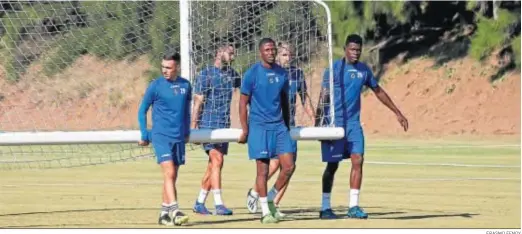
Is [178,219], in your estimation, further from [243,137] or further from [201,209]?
[201,209]

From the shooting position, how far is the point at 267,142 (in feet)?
47.1

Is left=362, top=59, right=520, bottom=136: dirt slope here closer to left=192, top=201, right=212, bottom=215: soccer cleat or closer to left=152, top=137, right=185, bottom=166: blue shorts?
left=192, top=201, right=212, bottom=215: soccer cleat

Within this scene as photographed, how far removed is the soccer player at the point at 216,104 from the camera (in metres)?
15.6

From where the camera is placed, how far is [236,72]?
16.1 m

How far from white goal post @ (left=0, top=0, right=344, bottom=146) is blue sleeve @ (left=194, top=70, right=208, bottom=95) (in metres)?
0.20

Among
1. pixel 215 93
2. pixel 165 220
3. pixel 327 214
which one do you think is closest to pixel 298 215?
pixel 327 214

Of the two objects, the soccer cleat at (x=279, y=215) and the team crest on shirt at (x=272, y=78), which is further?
the soccer cleat at (x=279, y=215)

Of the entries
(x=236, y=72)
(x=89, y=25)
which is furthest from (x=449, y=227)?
(x=89, y=25)

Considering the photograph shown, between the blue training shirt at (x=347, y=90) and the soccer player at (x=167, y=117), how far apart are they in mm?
1739

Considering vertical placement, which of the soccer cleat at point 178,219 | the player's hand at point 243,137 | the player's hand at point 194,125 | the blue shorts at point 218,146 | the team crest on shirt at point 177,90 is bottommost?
the soccer cleat at point 178,219

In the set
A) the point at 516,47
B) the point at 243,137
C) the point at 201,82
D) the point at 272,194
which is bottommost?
the point at 272,194

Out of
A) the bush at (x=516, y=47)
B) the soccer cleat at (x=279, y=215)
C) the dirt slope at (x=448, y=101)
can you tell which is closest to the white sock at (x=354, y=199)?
the soccer cleat at (x=279, y=215)

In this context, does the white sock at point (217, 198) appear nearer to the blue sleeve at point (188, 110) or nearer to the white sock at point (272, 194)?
the white sock at point (272, 194)

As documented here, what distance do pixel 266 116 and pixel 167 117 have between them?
38.5 inches
